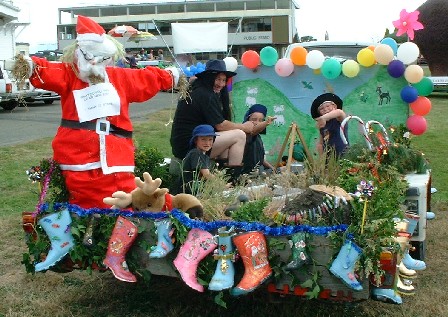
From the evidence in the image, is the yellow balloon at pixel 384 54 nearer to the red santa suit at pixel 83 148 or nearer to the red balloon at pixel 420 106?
the red balloon at pixel 420 106

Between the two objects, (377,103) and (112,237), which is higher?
(377,103)

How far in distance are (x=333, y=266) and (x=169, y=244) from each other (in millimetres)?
881

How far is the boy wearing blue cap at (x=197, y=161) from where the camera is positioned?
450cm

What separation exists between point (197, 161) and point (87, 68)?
1.14 meters

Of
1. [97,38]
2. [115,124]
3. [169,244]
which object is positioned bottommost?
[169,244]

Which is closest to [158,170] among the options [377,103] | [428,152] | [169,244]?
[169,244]

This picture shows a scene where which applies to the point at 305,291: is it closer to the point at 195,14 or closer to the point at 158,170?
the point at 158,170

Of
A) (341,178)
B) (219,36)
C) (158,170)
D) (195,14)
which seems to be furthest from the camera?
(195,14)

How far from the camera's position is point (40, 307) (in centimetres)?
403

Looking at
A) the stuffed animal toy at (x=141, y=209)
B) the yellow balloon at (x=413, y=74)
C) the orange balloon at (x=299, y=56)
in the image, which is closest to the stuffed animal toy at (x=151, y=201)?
the stuffed animal toy at (x=141, y=209)

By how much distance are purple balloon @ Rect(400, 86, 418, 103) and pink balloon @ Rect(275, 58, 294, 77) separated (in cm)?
117

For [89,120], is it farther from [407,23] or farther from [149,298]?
[407,23]

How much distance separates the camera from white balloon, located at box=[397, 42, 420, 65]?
593 centimetres

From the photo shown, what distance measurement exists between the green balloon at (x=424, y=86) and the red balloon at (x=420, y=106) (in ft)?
0.21
